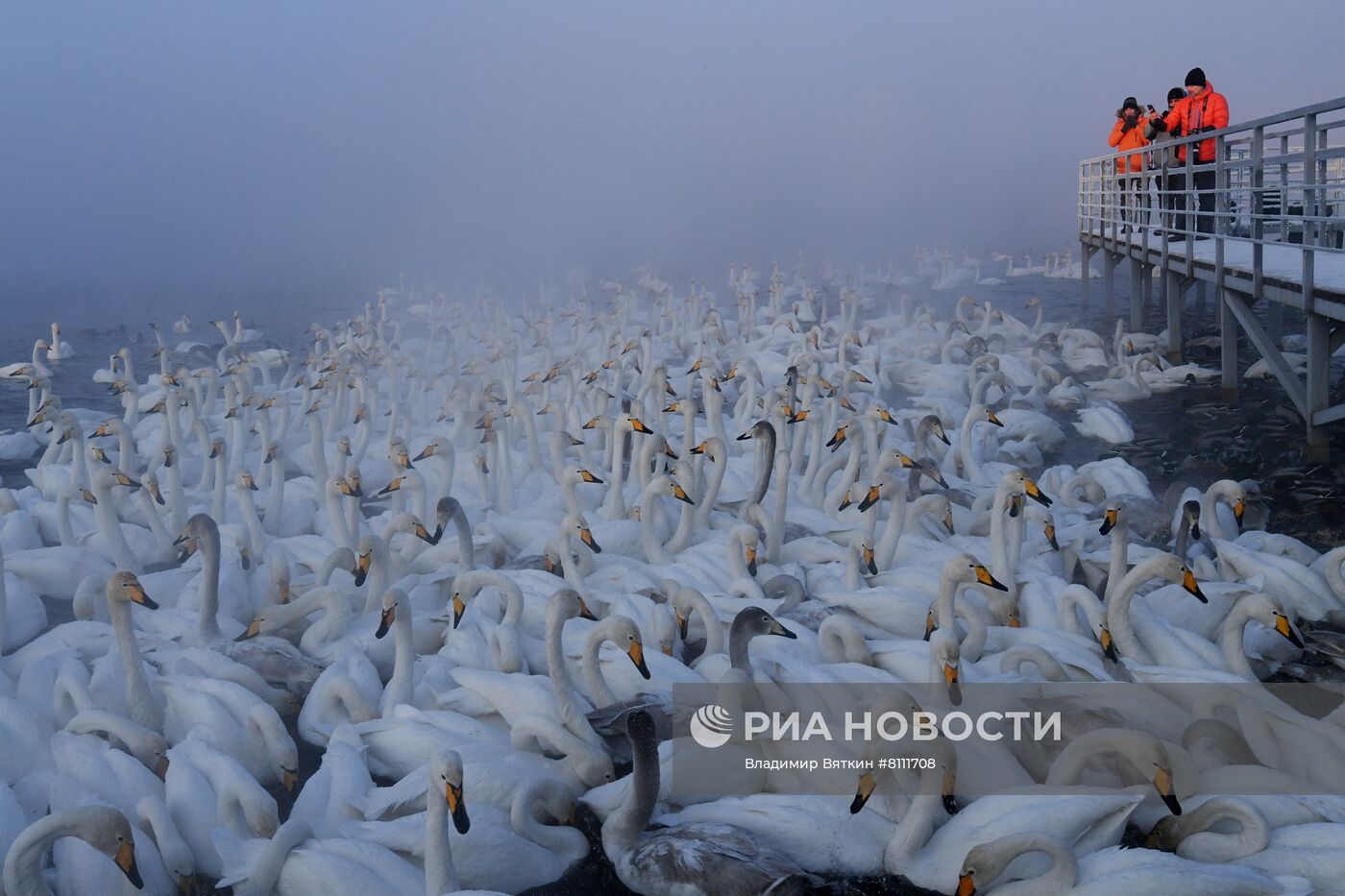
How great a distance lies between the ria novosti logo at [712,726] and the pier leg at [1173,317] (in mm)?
12967

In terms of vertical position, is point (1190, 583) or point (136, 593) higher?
point (136, 593)

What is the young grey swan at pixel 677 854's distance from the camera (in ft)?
15.8

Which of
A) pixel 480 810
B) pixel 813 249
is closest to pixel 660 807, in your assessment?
pixel 480 810

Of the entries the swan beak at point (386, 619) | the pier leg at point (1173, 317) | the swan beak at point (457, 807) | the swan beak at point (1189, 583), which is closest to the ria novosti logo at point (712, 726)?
the swan beak at point (457, 807)

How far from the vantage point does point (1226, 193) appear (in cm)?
1248

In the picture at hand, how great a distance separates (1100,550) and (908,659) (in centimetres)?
252

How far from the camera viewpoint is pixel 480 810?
17.0 feet

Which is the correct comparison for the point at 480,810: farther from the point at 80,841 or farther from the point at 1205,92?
the point at 1205,92

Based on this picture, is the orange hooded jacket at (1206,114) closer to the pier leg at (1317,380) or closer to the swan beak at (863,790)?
the pier leg at (1317,380)

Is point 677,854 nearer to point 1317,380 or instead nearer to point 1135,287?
point 1317,380

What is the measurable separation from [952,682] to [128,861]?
3.56 m

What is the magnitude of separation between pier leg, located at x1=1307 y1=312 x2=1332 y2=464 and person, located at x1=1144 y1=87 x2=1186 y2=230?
465cm

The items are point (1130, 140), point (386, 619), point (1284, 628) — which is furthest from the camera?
point (1130, 140)

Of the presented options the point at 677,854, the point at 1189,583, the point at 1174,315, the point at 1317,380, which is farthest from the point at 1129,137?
the point at 677,854
